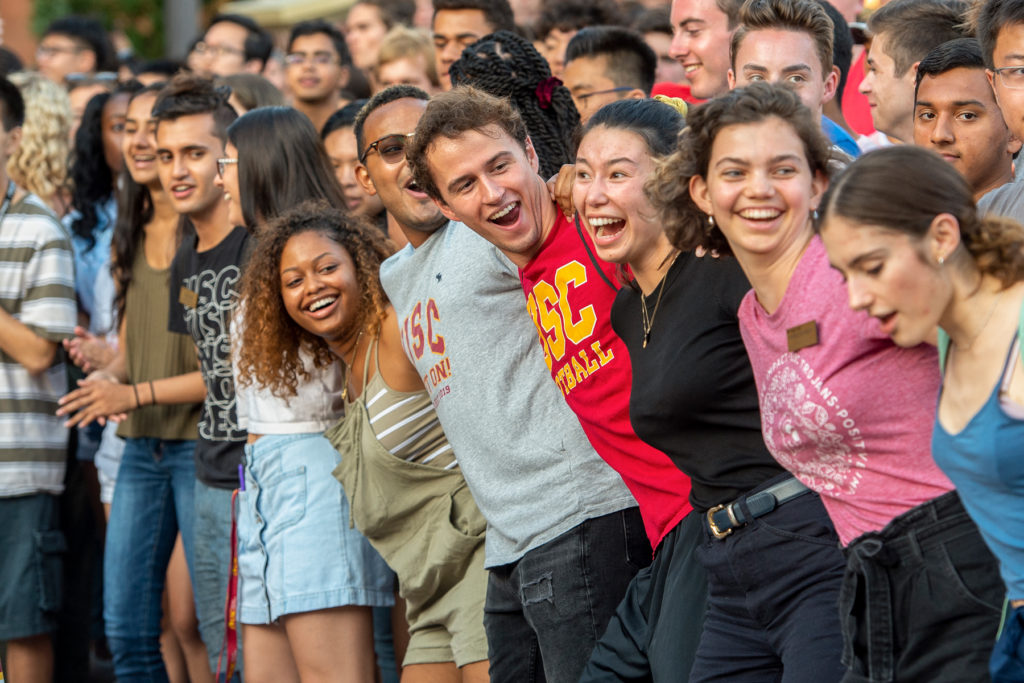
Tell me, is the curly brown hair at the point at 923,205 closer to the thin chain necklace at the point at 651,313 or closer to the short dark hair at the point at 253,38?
the thin chain necklace at the point at 651,313

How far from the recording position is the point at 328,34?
7328mm

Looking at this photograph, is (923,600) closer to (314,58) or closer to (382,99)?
(382,99)

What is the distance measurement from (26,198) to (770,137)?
4.07m

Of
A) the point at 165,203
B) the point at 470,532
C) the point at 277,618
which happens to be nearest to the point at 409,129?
the point at 470,532

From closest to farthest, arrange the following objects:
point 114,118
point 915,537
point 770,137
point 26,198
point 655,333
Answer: point 915,537, point 770,137, point 655,333, point 26,198, point 114,118

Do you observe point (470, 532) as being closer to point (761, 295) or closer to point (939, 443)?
point (761, 295)

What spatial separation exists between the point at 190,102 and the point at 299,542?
7.30 ft

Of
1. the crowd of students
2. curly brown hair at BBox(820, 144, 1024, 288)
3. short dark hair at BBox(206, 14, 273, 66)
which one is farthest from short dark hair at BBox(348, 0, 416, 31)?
curly brown hair at BBox(820, 144, 1024, 288)

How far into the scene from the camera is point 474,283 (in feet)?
12.0

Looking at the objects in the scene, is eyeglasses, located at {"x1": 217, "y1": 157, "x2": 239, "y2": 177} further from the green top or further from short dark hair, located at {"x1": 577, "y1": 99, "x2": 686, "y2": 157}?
short dark hair, located at {"x1": 577, "y1": 99, "x2": 686, "y2": 157}

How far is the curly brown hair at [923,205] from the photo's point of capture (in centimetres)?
226

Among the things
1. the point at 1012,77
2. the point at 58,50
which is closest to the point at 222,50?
the point at 58,50

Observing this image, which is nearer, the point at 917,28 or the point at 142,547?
the point at 917,28

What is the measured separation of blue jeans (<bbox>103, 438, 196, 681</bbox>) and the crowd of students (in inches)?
0.6
